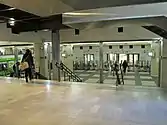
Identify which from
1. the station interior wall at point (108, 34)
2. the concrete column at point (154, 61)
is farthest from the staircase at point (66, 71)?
the concrete column at point (154, 61)

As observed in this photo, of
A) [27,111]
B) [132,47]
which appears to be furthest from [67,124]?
[132,47]

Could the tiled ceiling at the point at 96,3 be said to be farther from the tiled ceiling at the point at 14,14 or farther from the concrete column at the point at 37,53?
the concrete column at the point at 37,53

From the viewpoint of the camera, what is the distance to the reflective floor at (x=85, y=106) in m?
3.94

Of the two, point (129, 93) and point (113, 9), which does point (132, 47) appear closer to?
point (129, 93)

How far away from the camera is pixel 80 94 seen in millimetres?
6160

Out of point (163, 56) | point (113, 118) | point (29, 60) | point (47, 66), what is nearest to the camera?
point (113, 118)

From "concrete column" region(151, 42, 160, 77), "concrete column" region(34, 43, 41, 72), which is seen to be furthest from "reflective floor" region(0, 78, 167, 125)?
"concrete column" region(151, 42, 160, 77)

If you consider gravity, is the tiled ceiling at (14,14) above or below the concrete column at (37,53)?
above

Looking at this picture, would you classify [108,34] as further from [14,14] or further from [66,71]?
[14,14]

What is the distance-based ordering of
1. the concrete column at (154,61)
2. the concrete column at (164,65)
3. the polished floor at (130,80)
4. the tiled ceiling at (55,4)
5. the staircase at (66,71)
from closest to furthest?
1. the tiled ceiling at (55,4)
2. the concrete column at (164,65)
3. the staircase at (66,71)
4. the polished floor at (130,80)
5. the concrete column at (154,61)

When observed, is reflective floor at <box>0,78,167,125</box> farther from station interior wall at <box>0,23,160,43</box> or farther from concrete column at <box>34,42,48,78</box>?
concrete column at <box>34,42,48,78</box>

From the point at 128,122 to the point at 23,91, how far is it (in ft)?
13.9

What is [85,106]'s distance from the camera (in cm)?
489

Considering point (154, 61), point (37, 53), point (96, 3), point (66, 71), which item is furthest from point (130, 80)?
point (96, 3)
